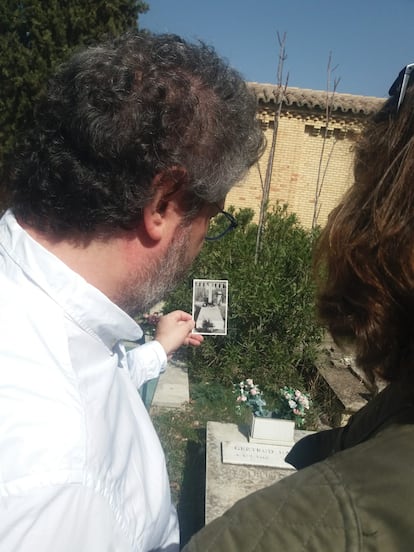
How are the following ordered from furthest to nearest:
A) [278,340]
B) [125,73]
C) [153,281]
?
[278,340] → [153,281] → [125,73]

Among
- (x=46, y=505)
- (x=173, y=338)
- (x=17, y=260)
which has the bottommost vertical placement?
(x=173, y=338)

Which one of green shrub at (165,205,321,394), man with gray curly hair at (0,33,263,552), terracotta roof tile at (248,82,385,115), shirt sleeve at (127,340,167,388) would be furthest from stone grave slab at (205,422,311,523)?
terracotta roof tile at (248,82,385,115)

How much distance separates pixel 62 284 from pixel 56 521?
487 millimetres

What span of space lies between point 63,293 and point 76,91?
505 millimetres

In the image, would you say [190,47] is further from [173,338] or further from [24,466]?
[173,338]

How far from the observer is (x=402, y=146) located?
92 centimetres

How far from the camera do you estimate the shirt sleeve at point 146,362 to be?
197 centimetres

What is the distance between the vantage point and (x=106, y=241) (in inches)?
49.4

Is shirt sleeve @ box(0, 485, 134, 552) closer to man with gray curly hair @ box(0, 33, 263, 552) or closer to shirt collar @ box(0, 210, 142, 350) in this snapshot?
man with gray curly hair @ box(0, 33, 263, 552)

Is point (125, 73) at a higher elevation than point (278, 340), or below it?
higher

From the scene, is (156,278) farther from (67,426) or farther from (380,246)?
(380,246)

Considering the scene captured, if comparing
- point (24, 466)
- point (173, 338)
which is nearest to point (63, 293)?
point (24, 466)

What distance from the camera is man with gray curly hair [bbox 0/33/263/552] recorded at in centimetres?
95

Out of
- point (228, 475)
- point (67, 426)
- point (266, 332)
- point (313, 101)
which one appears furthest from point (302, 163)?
point (67, 426)
